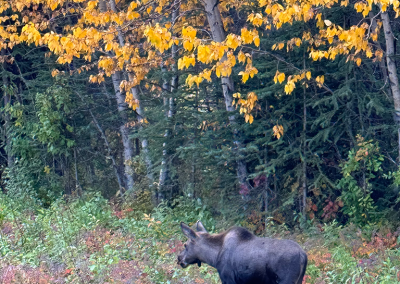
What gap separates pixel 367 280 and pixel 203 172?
535 centimetres

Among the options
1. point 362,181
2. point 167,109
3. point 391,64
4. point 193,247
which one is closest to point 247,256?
point 193,247

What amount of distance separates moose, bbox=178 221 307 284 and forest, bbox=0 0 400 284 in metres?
1.02

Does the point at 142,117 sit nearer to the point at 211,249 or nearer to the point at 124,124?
the point at 124,124

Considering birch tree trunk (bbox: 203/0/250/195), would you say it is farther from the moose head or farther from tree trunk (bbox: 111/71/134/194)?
tree trunk (bbox: 111/71/134/194)

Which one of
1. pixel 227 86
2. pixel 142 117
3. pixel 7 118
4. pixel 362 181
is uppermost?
pixel 7 118

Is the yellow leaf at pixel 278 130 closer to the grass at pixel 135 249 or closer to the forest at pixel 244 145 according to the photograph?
the forest at pixel 244 145

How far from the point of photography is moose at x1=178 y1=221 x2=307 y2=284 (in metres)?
6.01

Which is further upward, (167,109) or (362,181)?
(167,109)

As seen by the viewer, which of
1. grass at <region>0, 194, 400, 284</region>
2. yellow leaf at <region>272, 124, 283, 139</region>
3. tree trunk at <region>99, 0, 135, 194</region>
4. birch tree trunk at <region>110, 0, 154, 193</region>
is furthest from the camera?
tree trunk at <region>99, 0, 135, 194</region>

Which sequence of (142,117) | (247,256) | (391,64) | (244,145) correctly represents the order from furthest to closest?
(142,117) < (244,145) < (391,64) < (247,256)

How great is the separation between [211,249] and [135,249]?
3.16 meters

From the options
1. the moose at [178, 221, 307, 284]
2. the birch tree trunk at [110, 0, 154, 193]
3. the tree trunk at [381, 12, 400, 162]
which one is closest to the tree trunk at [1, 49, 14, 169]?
the birch tree trunk at [110, 0, 154, 193]

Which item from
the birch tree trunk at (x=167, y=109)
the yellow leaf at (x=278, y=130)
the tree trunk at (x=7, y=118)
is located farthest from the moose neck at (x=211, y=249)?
the tree trunk at (x=7, y=118)

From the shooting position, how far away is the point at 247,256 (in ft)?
21.1
